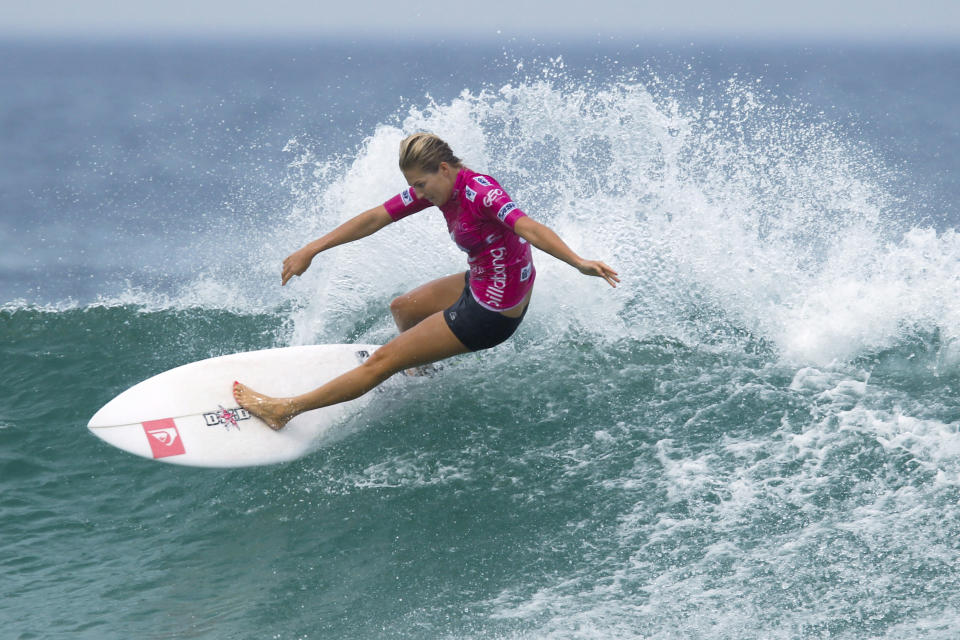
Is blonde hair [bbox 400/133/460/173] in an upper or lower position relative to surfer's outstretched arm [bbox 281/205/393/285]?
upper

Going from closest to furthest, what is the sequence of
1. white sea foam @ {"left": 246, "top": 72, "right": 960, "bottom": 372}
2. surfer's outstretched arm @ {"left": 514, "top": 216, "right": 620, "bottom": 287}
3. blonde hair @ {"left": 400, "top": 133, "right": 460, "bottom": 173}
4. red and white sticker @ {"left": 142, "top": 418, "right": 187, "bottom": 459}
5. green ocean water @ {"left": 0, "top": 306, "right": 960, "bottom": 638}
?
green ocean water @ {"left": 0, "top": 306, "right": 960, "bottom": 638} < surfer's outstretched arm @ {"left": 514, "top": 216, "right": 620, "bottom": 287} < blonde hair @ {"left": 400, "top": 133, "right": 460, "bottom": 173} < red and white sticker @ {"left": 142, "top": 418, "right": 187, "bottom": 459} < white sea foam @ {"left": 246, "top": 72, "right": 960, "bottom": 372}

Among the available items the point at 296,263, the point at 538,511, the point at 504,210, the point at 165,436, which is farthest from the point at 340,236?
the point at 538,511

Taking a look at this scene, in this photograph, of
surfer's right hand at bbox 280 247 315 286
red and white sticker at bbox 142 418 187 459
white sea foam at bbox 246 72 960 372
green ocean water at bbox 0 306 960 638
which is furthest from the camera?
white sea foam at bbox 246 72 960 372

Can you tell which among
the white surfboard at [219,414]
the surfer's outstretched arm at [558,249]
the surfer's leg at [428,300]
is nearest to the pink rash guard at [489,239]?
the surfer's outstretched arm at [558,249]

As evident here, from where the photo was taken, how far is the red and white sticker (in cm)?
598

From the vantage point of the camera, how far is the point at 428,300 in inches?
256

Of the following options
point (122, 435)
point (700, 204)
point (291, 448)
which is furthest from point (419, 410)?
point (700, 204)

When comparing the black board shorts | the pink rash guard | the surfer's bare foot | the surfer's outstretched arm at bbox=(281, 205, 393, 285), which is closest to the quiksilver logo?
Result: the surfer's bare foot

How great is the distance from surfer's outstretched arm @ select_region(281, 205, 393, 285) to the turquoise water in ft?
3.61

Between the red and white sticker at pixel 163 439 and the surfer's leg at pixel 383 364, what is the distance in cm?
52

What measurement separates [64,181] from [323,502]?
1875 cm

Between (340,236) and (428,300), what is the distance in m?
0.73

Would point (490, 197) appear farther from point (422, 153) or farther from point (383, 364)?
point (383, 364)

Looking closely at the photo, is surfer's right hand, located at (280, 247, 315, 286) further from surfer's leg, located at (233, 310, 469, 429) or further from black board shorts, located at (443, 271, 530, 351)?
black board shorts, located at (443, 271, 530, 351)
